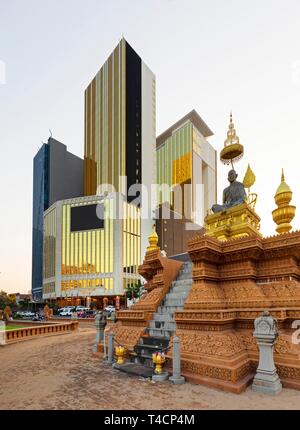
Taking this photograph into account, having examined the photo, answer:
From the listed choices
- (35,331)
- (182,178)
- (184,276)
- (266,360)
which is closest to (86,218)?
(182,178)

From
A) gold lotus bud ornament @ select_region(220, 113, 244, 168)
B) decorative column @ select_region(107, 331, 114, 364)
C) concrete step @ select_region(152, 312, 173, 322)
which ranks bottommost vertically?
decorative column @ select_region(107, 331, 114, 364)

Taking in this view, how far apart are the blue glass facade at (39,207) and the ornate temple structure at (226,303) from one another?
8631 centimetres

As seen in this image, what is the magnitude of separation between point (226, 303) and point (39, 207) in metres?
93.7

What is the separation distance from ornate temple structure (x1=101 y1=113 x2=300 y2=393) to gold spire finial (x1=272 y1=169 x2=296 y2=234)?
34 mm

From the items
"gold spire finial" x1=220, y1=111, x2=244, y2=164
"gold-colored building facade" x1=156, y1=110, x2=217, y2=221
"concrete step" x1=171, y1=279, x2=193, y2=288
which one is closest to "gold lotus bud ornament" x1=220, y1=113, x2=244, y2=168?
"gold spire finial" x1=220, y1=111, x2=244, y2=164

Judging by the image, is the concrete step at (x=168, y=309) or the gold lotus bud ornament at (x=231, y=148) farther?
the gold lotus bud ornament at (x=231, y=148)

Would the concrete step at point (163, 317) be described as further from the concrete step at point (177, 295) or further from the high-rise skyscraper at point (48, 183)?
the high-rise skyscraper at point (48, 183)

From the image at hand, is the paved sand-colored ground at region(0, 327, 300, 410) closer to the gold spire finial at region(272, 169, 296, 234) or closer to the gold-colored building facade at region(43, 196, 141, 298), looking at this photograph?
the gold spire finial at region(272, 169, 296, 234)

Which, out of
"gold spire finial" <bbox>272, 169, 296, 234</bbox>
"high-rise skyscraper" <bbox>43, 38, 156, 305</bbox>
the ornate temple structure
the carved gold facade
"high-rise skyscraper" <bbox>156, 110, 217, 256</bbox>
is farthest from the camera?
"high-rise skyscraper" <bbox>156, 110, 217, 256</bbox>

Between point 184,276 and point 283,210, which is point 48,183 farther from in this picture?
point 283,210

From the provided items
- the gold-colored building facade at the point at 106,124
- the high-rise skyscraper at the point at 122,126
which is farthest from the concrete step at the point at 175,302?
the gold-colored building facade at the point at 106,124

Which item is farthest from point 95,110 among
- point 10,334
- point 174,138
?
point 10,334

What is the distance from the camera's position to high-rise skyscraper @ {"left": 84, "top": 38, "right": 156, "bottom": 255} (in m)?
78.4

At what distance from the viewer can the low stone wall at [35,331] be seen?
53.7 ft
